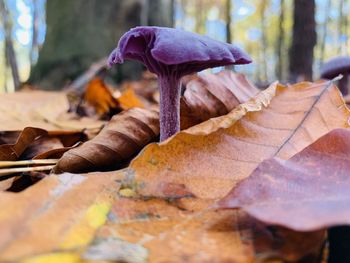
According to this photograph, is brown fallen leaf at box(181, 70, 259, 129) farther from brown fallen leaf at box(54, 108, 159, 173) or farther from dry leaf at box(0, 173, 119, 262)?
dry leaf at box(0, 173, 119, 262)

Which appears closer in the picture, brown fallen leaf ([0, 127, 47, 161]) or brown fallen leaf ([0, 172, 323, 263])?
brown fallen leaf ([0, 172, 323, 263])

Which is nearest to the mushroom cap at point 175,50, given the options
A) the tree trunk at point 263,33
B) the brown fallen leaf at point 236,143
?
the brown fallen leaf at point 236,143

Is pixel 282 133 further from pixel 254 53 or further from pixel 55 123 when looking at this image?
pixel 254 53

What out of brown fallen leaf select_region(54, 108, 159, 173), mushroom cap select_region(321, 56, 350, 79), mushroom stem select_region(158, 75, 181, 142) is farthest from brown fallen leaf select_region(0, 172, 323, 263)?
mushroom cap select_region(321, 56, 350, 79)

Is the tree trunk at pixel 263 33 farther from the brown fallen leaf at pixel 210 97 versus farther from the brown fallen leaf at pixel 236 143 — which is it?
the brown fallen leaf at pixel 236 143

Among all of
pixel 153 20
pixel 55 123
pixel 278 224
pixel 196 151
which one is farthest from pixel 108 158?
pixel 153 20

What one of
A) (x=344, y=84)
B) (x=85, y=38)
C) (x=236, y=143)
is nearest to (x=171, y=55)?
(x=236, y=143)
